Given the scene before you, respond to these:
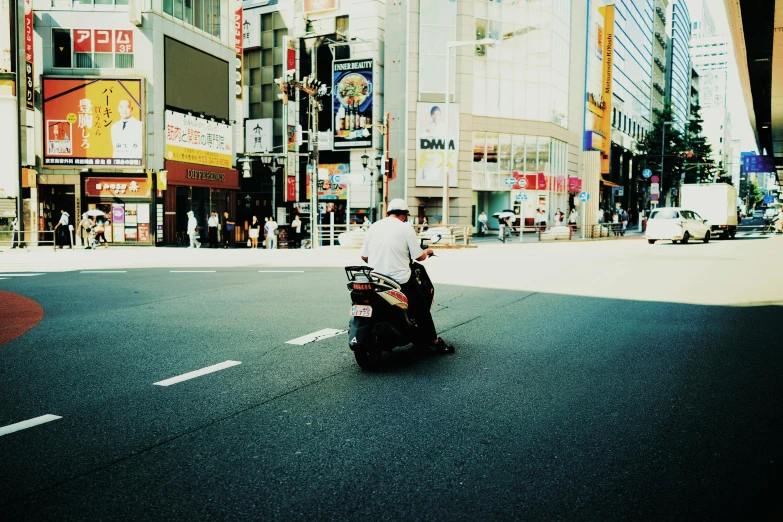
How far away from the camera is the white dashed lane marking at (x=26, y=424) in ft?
15.8

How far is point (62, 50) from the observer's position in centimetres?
3356

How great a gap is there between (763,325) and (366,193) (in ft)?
126

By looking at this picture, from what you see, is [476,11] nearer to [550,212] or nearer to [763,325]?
[550,212]

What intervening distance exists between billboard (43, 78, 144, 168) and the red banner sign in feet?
2.52

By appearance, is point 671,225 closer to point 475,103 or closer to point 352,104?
A: point 475,103

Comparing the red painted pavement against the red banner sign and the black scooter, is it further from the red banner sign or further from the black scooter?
the red banner sign

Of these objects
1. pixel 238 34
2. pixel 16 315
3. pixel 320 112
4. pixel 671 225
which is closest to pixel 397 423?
pixel 16 315

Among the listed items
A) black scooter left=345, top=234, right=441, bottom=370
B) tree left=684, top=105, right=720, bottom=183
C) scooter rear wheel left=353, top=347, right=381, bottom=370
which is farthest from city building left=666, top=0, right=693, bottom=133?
scooter rear wheel left=353, top=347, right=381, bottom=370

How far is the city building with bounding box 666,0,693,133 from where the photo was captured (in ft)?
342

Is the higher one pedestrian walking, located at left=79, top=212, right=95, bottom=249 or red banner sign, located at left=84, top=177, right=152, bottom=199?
red banner sign, located at left=84, top=177, right=152, bottom=199

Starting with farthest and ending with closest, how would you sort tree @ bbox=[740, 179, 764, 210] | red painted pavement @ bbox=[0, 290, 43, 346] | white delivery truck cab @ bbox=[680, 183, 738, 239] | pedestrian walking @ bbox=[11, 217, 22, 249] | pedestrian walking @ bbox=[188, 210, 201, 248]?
1. tree @ bbox=[740, 179, 764, 210]
2. white delivery truck cab @ bbox=[680, 183, 738, 239]
3. pedestrian walking @ bbox=[188, 210, 201, 248]
4. pedestrian walking @ bbox=[11, 217, 22, 249]
5. red painted pavement @ bbox=[0, 290, 43, 346]

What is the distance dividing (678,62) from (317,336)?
11905 centimetres

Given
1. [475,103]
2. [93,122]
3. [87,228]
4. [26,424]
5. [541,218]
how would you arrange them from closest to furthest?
[26,424] < [87,228] < [93,122] < [475,103] < [541,218]

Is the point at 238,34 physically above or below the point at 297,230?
above
